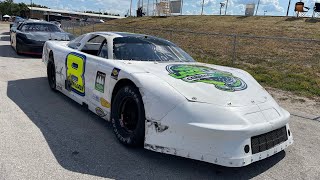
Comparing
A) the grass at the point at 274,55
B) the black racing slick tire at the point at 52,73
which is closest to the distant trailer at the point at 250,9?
the grass at the point at 274,55

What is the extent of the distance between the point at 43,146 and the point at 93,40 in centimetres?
246

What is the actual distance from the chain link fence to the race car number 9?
5.39 metres

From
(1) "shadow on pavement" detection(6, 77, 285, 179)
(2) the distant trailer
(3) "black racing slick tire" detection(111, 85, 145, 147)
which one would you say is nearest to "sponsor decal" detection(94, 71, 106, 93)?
(3) "black racing slick tire" detection(111, 85, 145, 147)

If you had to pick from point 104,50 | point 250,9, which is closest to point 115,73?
point 104,50

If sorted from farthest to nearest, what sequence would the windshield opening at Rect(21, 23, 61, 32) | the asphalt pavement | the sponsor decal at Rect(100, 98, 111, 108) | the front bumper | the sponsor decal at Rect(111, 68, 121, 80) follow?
the windshield opening at Rect(21, 23, 61, 32) → the sponsor decal at Rect(100, 98, 111, 108) → the sponsor decal at Rect(111, 68, 121, 80) → the asphalt pavement → the front bumper

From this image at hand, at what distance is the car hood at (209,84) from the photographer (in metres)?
3.13

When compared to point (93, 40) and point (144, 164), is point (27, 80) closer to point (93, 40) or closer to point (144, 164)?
point (93, 40)

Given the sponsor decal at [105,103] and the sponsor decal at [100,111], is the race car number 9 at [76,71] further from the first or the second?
the sponsor decal at [105,103]

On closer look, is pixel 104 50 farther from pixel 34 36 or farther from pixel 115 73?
pixel 34 36

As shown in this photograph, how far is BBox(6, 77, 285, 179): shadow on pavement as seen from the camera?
10.2ft

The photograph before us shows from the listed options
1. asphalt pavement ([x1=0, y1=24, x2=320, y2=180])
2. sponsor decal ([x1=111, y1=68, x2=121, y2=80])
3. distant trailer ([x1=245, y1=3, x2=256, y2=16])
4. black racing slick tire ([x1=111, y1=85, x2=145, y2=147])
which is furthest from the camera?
distant trailer ([x1=245, y1=3, x2=256, y2=16])

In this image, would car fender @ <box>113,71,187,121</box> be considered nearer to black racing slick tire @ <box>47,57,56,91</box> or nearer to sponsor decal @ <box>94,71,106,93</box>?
sponsor decal @ <box>94,71,106,93</box>

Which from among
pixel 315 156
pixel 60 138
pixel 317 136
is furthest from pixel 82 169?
pixel 317 136

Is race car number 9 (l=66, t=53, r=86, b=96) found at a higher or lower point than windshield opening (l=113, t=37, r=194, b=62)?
lower
